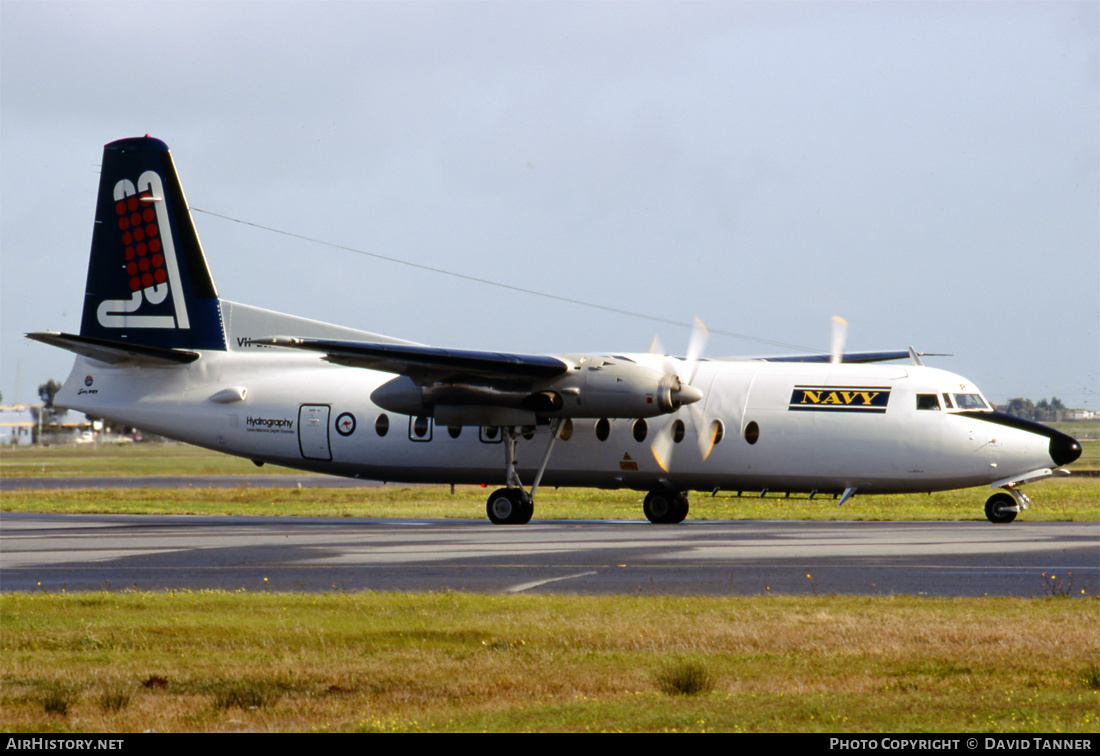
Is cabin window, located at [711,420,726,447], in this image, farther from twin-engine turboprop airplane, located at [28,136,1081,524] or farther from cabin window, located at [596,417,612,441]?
cabin window, located at [596,417,612,441]

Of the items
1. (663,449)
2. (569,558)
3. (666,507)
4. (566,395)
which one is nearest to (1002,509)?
(666,507)

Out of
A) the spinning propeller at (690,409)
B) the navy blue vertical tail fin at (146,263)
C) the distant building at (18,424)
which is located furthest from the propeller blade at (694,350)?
the distant building at (18,424)

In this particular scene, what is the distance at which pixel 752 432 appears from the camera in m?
26.1

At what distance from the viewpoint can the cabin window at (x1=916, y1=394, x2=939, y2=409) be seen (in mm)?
25312

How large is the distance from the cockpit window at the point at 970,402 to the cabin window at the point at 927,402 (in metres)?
0.53

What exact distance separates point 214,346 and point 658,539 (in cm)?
1428

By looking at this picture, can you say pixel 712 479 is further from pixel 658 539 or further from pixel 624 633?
pixel 624 633

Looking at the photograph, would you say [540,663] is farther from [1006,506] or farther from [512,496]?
[1006,506]

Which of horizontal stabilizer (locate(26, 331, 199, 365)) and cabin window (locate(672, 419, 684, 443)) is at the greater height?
horizontal stabilizer (locate(26, 331, 199, 365))

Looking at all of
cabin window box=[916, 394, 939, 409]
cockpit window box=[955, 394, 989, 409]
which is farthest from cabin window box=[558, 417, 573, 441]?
cockpit window box=[955, 394, 989, 409]

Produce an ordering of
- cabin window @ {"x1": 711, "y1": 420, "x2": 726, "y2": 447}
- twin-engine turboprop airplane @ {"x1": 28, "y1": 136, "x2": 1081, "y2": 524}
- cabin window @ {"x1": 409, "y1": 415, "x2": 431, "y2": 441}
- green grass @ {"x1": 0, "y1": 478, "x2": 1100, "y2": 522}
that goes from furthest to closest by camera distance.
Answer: green grass @ {"x1": 0, "y1": 478, "x2": 1100, "y2": 522}
cabin window @ {"x1": 409, "y1": 415, "x2": 431, "y2": 441}
cabin window @ {"x1": 711, "y1": 420, "x2": 726, "y2": 447}
twin-engine turboprop airplane @ {"x1": 28, "y1": 136, "x2": 1081, "y2": 524}

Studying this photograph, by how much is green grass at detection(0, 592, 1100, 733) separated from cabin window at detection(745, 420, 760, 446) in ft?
40.5

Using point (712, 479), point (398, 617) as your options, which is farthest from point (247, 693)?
point (712, 479)

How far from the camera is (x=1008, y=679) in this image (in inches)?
378
